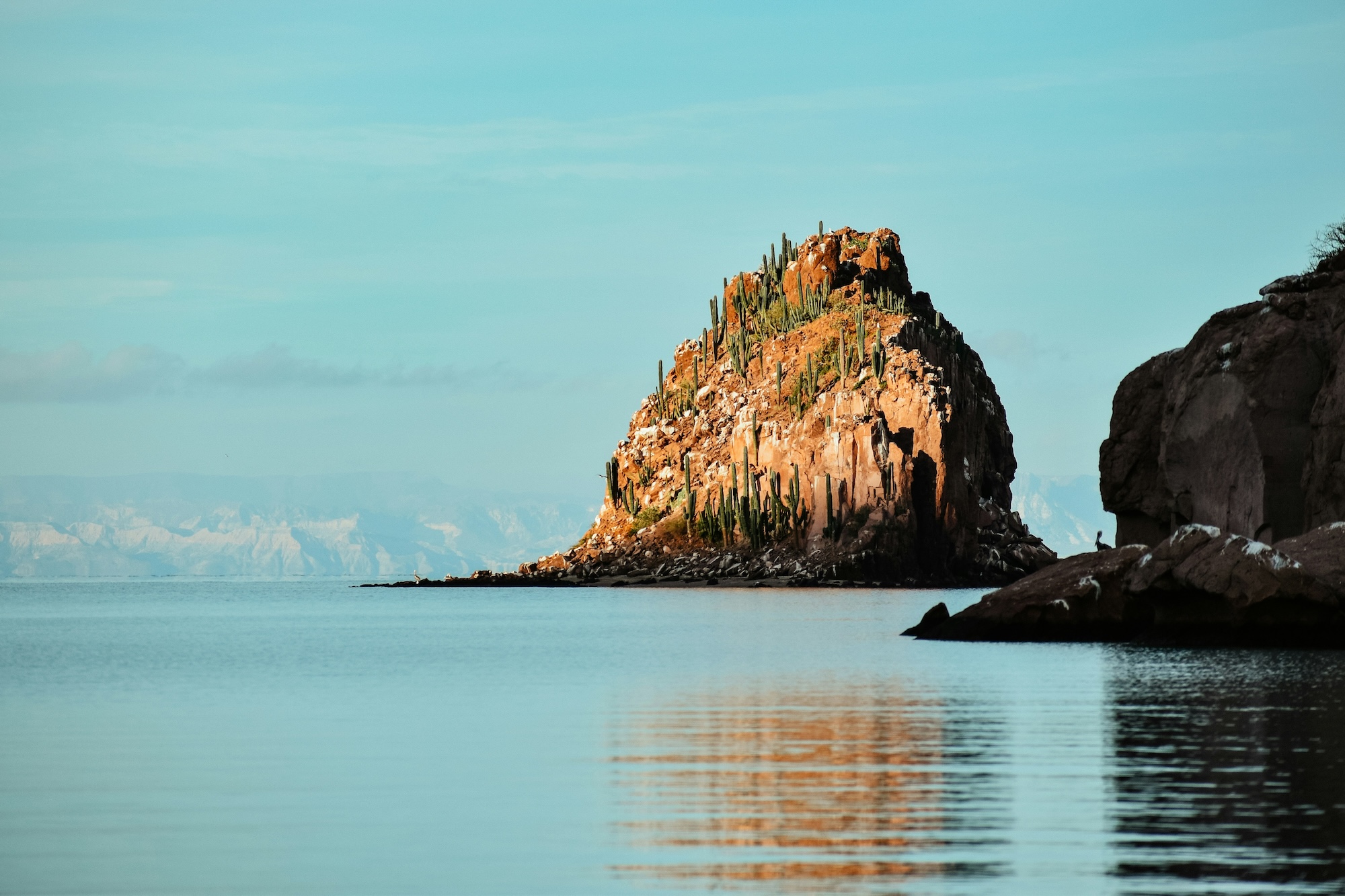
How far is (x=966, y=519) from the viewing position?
150875 mm

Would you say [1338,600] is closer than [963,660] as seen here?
Yes

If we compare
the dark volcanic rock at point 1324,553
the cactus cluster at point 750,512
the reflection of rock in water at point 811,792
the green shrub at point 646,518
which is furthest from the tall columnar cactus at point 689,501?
the reflection of rock in water at point 811,792

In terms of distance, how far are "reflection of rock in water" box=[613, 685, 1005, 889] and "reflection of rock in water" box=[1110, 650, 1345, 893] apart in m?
1.54

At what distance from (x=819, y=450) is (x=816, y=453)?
0.40m

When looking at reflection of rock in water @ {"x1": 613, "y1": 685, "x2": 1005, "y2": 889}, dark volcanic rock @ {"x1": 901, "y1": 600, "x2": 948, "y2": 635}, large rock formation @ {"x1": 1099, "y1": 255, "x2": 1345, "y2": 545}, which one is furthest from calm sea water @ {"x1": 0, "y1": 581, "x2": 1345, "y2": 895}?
dark volcanic rock @ {"x1": 901, "y1": 600, "x2": 948, "y2": 635}

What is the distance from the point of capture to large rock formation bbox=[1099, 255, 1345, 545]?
51625 millimetres

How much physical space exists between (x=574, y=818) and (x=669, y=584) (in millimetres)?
135928

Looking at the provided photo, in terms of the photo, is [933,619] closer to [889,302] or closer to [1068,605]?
[1068,605]

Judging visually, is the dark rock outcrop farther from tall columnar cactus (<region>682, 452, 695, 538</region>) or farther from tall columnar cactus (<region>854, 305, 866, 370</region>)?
tall columnar cactus (<region>682, 452, 695, 538</region>)

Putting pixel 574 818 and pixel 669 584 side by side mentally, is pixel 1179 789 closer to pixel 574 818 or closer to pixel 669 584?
pixel 574 818

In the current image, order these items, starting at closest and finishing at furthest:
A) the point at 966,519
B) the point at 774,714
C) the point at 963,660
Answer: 1. the point at 774,714
2. the point at 963,660
3. the point at 966,519

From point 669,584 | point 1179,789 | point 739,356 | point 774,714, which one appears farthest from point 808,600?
point 1179,789

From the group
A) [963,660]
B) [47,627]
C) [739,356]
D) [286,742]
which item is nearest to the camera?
[286,742]

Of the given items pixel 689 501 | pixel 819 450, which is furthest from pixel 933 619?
pixel 689 501
